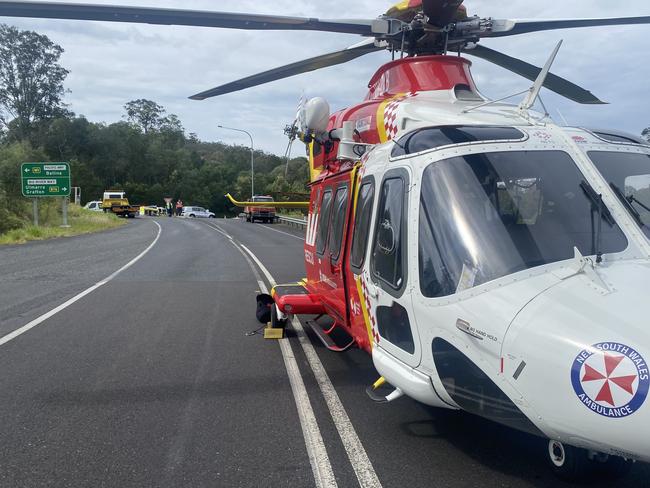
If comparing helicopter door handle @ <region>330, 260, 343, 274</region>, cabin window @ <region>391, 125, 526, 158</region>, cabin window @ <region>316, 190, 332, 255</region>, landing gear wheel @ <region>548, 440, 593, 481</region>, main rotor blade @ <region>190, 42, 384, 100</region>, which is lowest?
landing gear wheel @ <region>548, 440, 593, 481</region>

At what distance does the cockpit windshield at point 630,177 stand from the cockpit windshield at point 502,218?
18 cm

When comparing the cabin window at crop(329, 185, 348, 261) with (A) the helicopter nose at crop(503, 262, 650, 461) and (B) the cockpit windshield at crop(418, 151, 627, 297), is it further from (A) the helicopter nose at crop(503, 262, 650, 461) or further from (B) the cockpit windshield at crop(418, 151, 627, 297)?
(A) the helicopter nose at crop(503, 262, 650, 461)

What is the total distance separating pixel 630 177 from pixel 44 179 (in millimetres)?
31126

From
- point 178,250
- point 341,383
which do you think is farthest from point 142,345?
point 178,250

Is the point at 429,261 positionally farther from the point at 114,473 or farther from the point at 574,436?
the point at 114,473

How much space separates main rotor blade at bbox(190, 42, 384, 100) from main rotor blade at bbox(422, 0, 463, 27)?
91 cm

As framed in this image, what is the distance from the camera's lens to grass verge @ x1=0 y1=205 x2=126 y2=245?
84.0ft

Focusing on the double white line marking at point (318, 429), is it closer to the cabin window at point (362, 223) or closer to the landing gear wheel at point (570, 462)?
the landing gear wheel at point (570, 462)

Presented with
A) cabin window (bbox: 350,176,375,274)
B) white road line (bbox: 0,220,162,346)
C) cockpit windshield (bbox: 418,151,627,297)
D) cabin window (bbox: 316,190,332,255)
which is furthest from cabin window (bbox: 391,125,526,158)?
white road line (bbox: 0,220,162,346)

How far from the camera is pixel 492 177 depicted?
3684 millimetres

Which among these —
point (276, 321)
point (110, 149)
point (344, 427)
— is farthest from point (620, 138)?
point (110, 149)

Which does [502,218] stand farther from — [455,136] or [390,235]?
[390,235]

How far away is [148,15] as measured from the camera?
471 centimetres

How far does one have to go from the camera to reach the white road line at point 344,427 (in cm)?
367
